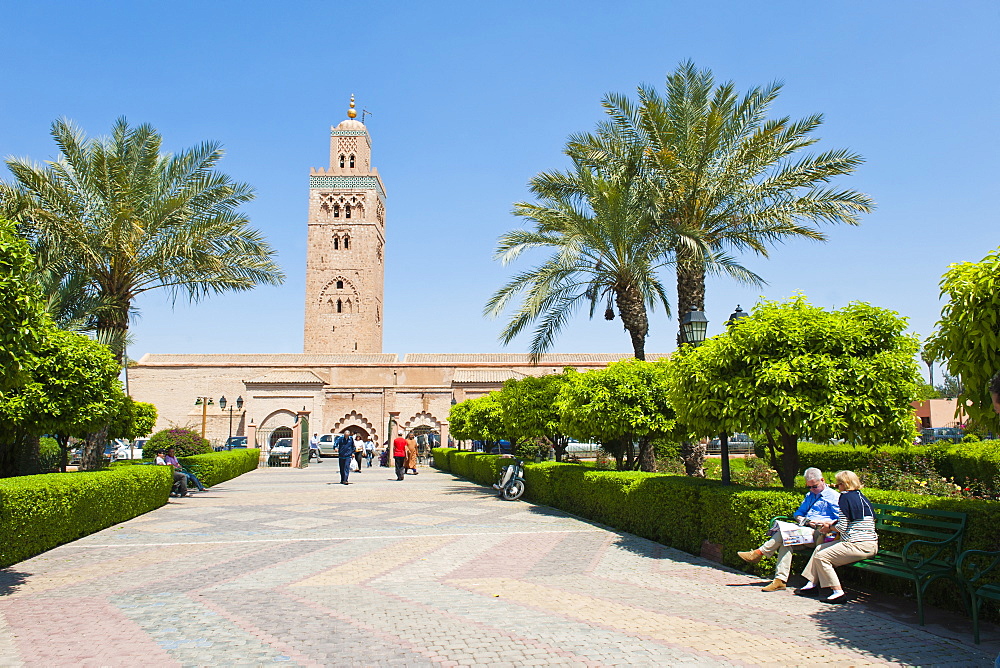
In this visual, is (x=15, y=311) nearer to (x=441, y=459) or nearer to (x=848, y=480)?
(x=848, y=480)

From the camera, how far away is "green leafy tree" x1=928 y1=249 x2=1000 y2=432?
169 inches

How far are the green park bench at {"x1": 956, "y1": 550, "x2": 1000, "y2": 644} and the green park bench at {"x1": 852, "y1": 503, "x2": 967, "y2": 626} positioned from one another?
82 millimetres

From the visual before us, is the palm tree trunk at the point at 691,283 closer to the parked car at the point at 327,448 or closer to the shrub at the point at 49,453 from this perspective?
the shrub at the point at 49,453

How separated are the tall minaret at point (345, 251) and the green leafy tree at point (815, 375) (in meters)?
45.3

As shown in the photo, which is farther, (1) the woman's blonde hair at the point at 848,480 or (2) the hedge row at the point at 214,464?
(2) the hedge row at the point at 214,464

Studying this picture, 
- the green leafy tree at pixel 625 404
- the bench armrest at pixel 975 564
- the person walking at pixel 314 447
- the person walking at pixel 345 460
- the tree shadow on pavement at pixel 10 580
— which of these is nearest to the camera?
the bench armrest at pixel 975 564

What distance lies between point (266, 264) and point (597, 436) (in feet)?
27.3

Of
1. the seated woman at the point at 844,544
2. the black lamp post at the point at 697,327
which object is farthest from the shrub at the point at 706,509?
the black lamp post at the point at 697,327

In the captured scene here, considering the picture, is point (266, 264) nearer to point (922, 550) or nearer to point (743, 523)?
point (743, 523)

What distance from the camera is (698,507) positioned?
309 inches

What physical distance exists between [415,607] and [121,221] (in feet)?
34.1

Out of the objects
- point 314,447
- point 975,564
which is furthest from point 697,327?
point 314,447

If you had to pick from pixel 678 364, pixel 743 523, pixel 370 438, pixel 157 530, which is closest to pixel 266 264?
pixel 157 530

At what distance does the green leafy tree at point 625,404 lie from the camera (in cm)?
1065
